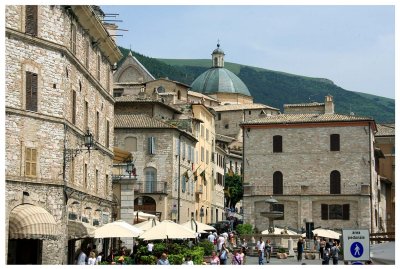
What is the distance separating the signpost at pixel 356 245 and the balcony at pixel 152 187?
48.0m

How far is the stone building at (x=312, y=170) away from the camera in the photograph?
2682 inches

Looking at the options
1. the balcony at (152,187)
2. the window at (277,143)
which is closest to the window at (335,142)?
the window at (277,143)

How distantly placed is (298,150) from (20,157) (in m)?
42.8

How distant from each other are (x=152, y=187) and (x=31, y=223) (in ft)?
124

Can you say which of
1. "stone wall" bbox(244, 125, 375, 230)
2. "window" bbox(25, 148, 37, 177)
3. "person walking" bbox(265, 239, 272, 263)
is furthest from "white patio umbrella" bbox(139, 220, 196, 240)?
"stone wall" bbox(244, 125, 375, 230)

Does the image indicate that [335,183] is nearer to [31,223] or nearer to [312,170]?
[312,170]

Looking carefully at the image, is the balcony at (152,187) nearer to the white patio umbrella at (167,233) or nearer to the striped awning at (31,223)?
the white patio umbrella at (167,233)

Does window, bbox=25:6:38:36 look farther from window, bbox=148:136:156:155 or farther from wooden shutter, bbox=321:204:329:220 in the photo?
wooden shutter, bbox=321:204:329:220

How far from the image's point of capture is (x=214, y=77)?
492 ft

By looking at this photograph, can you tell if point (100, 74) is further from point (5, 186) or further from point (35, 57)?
point (5, 186)

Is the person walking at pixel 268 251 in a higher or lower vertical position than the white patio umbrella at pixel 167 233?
lower

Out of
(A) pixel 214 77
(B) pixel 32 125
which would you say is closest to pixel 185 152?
(B) pixel 32 125

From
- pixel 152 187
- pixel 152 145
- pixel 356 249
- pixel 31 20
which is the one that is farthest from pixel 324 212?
pixel 356 249

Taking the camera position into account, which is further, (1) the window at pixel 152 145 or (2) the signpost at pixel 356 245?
(1) the window at pixel 152 145
